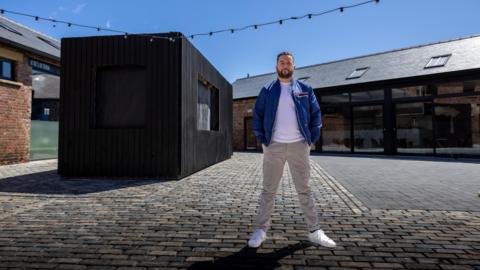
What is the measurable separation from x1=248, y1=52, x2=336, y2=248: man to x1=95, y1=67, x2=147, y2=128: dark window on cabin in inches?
202

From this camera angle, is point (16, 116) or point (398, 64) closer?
point (16, 116)

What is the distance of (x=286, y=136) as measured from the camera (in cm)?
310

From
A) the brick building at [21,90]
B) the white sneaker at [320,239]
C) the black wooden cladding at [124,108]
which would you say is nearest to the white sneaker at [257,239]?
the white sneaker at [320,239]

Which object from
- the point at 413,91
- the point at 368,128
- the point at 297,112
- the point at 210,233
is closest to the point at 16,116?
the point at 210,233

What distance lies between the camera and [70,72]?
25.6ft

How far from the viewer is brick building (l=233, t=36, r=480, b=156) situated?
14.0 m

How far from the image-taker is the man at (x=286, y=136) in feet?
10.1

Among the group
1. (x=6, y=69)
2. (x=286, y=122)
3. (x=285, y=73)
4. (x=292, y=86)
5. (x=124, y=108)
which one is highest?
(x=6, y=69)

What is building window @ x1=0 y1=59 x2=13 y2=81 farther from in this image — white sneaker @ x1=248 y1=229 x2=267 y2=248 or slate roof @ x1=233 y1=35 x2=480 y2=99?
slate roof @ x1=233 y1=35 x2=480 y2=99

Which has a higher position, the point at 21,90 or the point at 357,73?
the point at 357,73

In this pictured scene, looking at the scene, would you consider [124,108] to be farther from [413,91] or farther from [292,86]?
[413,91]

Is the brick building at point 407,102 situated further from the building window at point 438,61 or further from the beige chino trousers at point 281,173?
the beige chino trousers at point 281,173

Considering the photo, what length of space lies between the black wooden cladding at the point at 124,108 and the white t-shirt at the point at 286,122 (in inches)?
179

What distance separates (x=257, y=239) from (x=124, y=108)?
5.71 m
